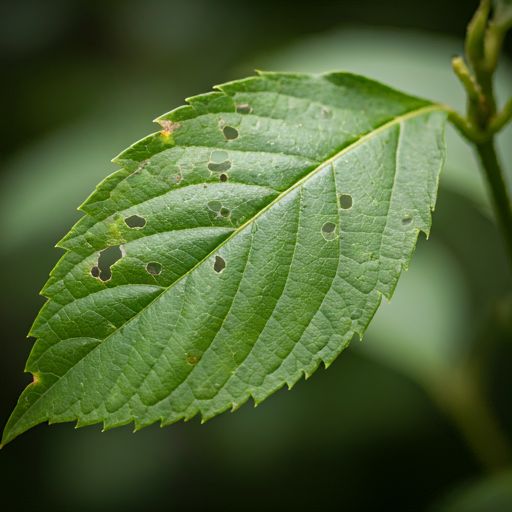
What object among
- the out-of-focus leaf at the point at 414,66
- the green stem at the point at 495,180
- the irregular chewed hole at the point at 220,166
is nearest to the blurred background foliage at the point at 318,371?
the out-of-focus leaf at the point at 414,66

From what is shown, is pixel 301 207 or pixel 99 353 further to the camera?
pixel 301 207

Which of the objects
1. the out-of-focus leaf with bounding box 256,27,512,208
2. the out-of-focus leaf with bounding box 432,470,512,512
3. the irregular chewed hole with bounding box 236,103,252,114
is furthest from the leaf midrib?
the out-of-focus leaf with bounding box 432,470,512,512

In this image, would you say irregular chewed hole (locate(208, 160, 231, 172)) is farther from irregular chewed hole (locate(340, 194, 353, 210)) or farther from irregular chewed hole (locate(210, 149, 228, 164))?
irregular chewed hole (locate(340, 194, 353, 210))

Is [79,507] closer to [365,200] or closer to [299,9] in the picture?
[365,200]

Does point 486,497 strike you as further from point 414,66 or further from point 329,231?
point 414,66

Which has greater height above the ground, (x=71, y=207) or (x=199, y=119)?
(x=71, y=207)

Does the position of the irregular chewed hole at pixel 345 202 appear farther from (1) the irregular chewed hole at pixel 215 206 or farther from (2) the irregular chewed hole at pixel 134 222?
(2) the irregular chewed hole at pixel 134 222

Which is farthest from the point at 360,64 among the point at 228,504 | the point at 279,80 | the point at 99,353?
the point at 228,504
